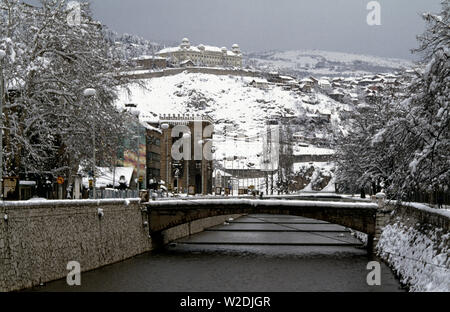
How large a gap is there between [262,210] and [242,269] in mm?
11469

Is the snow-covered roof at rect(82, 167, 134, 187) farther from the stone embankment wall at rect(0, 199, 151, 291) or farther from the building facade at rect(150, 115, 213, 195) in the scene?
the building facade at rect(150, 115, 213, 195)

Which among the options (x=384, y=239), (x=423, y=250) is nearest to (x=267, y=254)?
(x=384, y=239)

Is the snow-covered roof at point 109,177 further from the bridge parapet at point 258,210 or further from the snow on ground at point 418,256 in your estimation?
the snow on ground at point 418,256

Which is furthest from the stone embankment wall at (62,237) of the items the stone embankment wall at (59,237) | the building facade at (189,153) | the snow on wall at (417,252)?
the building facade at (189,153)

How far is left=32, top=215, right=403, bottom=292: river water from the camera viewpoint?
35031mm

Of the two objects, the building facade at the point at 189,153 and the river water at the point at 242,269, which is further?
the building facade at the point at 189,153

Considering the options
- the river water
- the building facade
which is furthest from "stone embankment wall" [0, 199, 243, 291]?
the building facade

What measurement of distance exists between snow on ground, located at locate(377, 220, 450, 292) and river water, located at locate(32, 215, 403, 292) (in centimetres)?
102

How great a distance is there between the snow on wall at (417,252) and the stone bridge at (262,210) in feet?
10.8

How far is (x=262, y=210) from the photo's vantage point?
53156 millimetres

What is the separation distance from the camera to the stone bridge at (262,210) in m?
50.6

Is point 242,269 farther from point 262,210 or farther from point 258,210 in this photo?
point 262,210

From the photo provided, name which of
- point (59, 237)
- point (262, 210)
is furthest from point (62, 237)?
point (262, 210)
